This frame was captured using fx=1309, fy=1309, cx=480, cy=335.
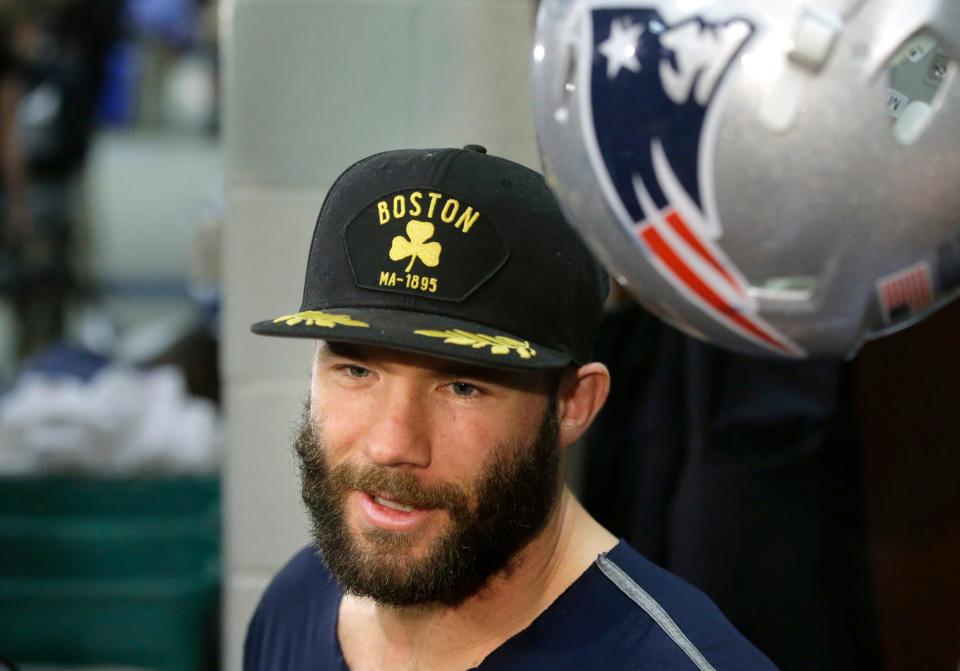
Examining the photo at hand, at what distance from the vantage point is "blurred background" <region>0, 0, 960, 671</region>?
246 cm

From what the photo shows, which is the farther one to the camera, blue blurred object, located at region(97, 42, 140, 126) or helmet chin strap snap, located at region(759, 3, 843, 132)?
blue blurred object, located at region(97, 42, 140, 126)

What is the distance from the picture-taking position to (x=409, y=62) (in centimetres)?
284

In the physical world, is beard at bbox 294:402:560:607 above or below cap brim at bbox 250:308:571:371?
below

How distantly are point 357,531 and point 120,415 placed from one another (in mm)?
2437

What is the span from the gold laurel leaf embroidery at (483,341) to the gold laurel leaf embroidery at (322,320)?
80 millimetres

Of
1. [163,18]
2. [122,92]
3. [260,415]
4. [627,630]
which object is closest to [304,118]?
[260,415]

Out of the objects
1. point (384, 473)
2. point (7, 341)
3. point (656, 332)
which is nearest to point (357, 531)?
point (384, 473)

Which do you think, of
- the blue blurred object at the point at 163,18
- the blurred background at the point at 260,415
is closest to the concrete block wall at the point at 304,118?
the blurred background at the point at 260,415

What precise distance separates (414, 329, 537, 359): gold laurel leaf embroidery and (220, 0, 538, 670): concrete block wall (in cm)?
138

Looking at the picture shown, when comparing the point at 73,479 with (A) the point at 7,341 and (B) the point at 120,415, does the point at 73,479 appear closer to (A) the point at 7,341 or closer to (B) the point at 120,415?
(B) the point at 120,415

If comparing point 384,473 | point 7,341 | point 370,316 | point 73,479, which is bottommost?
Answer: point 7,341

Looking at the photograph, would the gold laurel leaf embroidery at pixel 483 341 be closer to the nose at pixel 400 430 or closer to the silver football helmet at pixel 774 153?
the nose at pixel 400 430

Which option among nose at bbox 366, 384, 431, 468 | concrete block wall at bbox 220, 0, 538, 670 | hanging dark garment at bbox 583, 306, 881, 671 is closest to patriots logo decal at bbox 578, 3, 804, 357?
nose at bbox 366, 384, 431, 468

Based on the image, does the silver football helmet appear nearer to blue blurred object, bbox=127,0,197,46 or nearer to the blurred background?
the blurred background
